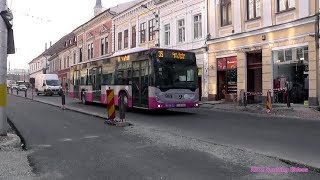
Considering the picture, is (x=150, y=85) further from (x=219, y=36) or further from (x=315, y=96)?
(x=219, y=36)

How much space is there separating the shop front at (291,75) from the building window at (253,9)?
2.99m

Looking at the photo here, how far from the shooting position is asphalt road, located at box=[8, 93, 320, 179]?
6.79 m

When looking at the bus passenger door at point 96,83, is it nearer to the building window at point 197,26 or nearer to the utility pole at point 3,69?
the building window at point 197,26

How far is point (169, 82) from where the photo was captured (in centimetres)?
1775

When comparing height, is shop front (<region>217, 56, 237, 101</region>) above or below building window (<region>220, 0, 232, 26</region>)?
below

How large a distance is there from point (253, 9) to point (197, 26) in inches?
261

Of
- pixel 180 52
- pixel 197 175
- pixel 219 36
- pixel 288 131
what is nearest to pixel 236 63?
pixel 219 36

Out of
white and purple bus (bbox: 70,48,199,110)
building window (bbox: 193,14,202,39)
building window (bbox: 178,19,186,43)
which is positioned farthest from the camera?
building window (bbox: 178,19,186,43)

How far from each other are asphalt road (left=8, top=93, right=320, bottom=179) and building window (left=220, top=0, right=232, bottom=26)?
1494 cm

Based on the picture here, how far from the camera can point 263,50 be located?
24.0 metres

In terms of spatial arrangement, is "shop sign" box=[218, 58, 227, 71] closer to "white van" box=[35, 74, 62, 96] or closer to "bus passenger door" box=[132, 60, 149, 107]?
"bus passenger door" box=[132, 60, 149, 107]

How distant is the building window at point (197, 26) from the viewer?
3064 centimetres

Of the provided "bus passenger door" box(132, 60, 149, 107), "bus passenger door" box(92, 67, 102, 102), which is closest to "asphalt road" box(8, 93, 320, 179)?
"bus passenger door" box(132, 60, 149, 107)

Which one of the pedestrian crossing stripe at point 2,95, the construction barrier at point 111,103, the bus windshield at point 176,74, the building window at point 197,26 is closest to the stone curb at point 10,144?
the pedestrian crossing stripe at point 2,95
